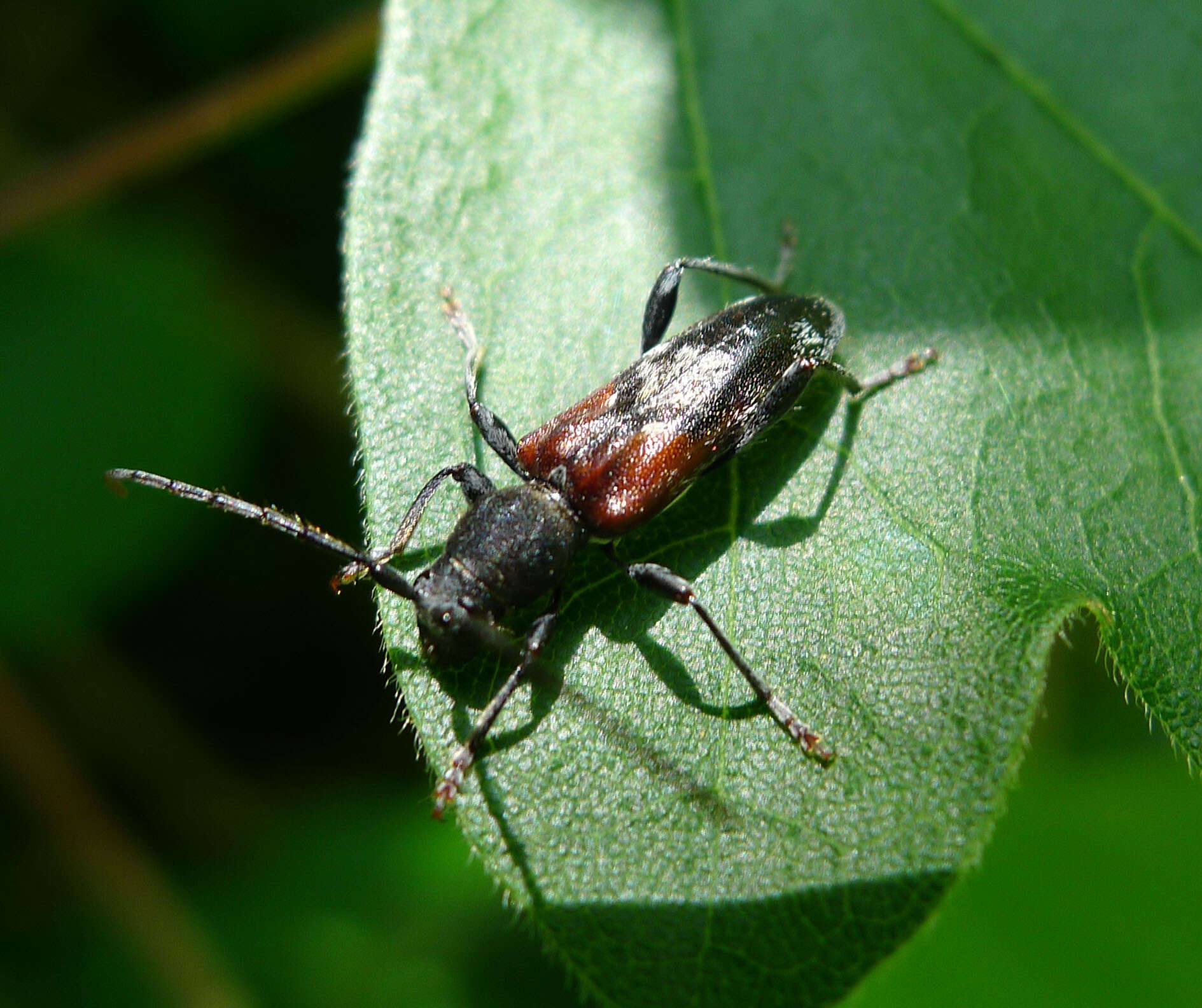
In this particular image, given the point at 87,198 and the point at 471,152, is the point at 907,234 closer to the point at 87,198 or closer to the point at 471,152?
the point at 471,152

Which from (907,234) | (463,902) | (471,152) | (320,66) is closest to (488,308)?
(471,152)

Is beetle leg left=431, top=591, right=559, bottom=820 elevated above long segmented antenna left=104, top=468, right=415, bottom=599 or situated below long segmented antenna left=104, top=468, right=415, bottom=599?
below

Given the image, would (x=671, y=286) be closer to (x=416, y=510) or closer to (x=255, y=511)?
(x=416, y=510)

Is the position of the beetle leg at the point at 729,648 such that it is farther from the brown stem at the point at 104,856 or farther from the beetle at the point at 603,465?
the brown stem at the point at 104,856

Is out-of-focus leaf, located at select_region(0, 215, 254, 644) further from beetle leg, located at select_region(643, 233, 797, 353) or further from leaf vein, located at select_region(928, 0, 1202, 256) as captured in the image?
leaf vein, located at select_region(928, 0, 1202, 256)

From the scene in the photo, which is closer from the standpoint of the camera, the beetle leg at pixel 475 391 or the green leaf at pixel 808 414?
the green leaf at pixel 808 414

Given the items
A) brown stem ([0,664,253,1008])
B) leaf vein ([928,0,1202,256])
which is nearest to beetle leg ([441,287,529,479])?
leaf vein ([928,0,1202,256])

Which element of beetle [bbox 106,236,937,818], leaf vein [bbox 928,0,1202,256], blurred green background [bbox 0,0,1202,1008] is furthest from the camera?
blurred green background [bbox 0,0,1202,1008]

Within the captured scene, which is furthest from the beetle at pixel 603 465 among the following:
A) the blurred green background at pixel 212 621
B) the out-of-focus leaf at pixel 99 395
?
the blurred green background at pixel 212 621
